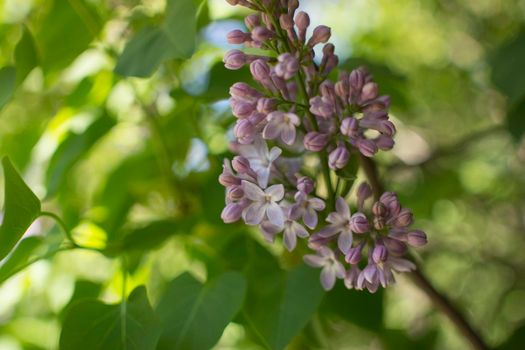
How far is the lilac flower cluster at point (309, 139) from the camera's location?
628 millimetres

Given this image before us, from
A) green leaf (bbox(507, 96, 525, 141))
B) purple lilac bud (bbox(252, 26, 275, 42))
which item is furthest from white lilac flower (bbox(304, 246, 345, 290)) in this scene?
green leaf (bbox(507, 96, 525, 141))

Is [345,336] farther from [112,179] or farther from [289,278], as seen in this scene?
[289,278]

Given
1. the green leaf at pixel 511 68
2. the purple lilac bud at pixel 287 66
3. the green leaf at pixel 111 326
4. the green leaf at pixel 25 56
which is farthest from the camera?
the green leaf at pixel 511 68

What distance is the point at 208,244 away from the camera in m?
1.04

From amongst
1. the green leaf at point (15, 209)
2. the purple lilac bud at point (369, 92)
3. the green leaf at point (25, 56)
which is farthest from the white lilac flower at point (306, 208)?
the green leaf at point (25, 56)

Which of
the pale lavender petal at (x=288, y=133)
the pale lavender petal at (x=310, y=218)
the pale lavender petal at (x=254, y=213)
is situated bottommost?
the pale lavender petal at (x=310, y=218)

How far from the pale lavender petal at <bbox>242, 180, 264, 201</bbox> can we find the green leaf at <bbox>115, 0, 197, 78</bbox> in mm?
166

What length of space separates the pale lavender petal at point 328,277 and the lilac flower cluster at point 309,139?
0.02 meters

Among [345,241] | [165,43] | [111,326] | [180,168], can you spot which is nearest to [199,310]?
[111,326]

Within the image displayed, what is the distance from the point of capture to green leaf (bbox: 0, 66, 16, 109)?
752mm

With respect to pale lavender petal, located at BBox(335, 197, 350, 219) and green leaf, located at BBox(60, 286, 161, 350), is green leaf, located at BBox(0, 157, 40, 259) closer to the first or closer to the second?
green leaf, located at BBox(60, 286, 161, 350)

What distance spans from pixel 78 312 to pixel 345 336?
920 millimetres

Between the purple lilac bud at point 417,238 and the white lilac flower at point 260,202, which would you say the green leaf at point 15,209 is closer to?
the white lilac flower at point 260,202

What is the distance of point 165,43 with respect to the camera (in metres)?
0.79
